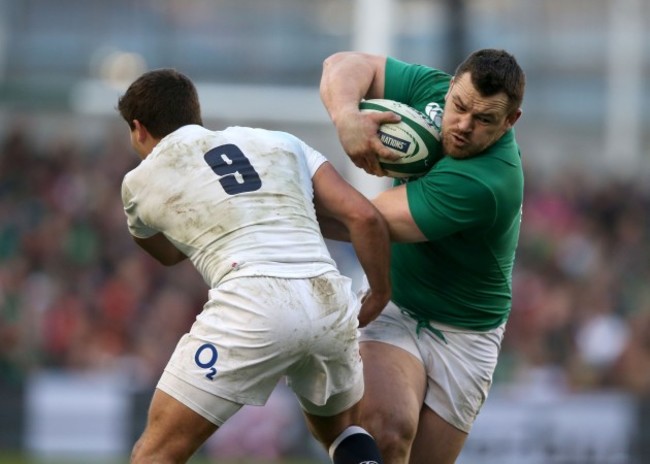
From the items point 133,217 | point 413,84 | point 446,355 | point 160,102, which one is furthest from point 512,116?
point 133,217

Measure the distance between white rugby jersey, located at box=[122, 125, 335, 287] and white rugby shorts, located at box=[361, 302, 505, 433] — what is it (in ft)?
2.70

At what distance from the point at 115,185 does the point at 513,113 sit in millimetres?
9195

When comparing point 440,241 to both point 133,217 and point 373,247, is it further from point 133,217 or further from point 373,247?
point 133,217

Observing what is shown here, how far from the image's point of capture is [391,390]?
5.73 m

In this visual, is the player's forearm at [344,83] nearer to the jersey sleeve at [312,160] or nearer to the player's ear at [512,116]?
the jersey sleeve at [312,160]

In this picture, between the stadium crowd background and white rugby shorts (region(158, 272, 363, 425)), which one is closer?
white rugby shorts (region(158, 272, 363, 425))

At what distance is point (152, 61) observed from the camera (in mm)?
19922

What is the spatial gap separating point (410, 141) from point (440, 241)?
1.76 feet

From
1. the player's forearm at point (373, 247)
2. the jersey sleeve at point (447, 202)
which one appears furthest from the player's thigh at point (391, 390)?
the jersey sleeve at point (447, 202)

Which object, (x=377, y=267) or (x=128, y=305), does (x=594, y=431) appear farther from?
(x=377, y=267)

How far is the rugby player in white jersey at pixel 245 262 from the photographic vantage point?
5113mm

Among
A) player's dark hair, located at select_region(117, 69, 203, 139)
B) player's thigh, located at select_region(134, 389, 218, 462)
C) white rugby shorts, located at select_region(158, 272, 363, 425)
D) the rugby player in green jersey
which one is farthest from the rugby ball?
player's thigh, located at select_region(134, 389, 218, 462)

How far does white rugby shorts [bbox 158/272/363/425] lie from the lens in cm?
510

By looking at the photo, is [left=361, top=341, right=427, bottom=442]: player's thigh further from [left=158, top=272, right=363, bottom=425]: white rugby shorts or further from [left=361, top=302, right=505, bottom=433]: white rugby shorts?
[left=158, top=272, right=363, bottom=425]: white rugby shorts
